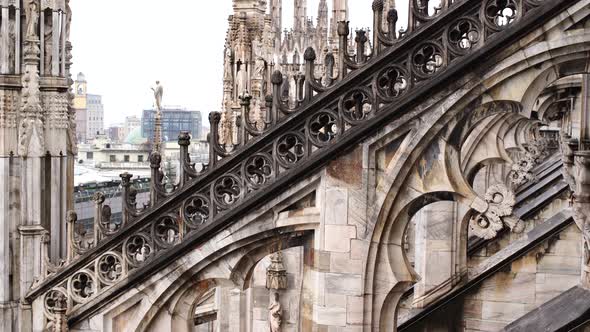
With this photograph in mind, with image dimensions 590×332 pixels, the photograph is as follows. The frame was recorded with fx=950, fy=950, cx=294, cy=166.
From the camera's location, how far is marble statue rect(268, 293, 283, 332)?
1312 centimetres

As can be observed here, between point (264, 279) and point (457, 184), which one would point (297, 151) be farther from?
point (264, 279)

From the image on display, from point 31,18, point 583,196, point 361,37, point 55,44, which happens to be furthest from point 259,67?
point 583,196

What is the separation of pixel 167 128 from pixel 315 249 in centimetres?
15262

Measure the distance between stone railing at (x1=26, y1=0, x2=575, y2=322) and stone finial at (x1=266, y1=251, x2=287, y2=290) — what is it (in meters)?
4.71

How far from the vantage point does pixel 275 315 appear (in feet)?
44.7

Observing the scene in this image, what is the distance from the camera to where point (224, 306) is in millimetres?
17344

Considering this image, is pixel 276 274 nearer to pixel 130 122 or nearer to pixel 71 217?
pixel 71 217

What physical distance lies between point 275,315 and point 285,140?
5036 millimetres

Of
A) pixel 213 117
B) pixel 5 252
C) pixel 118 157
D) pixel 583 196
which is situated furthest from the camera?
pixel 118 157

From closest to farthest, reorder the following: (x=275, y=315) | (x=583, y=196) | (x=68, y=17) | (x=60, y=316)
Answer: (x=583, y=196)
(x=60, y=316)
(x=68, y=17)
(x=275, y=315)

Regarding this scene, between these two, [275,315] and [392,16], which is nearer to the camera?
[392,16]

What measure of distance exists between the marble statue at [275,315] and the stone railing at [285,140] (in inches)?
146

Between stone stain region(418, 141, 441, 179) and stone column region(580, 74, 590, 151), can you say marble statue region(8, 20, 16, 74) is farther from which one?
stone column region(580, 74, 590, 151)

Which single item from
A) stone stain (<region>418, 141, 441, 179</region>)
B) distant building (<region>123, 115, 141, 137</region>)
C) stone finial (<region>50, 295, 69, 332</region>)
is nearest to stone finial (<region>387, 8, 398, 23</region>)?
stone stain (<region>418, 141, 441, 179</region>)
